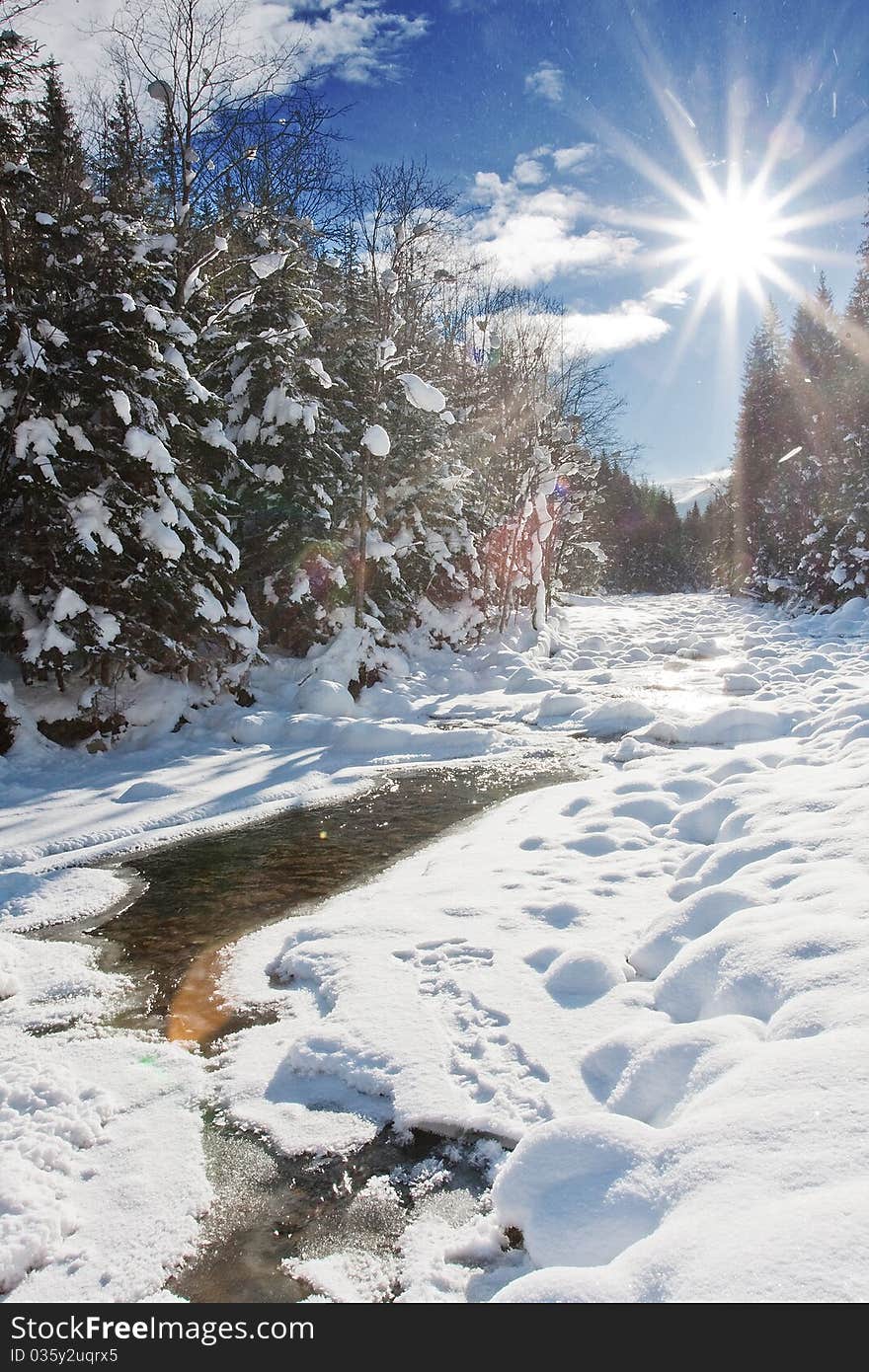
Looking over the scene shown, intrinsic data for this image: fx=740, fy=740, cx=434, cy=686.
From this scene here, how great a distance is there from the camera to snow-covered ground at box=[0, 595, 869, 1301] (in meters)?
1.92

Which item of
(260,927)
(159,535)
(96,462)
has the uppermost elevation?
(96,462)

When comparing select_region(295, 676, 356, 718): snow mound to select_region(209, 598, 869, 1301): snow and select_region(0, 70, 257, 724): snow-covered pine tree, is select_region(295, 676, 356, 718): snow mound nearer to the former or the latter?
select_region(0, 70, 257, 724): snow-covered pine tree

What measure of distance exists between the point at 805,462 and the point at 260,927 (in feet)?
106

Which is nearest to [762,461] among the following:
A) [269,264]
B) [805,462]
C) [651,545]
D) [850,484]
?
[805,462]

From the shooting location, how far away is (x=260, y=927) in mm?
4945

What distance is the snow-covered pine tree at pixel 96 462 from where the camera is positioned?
27.6ft

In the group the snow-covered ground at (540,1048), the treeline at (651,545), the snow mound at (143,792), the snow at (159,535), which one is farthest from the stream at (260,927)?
the treeline at (651,545)

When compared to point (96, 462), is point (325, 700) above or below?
below

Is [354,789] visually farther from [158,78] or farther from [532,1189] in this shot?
[158,78]

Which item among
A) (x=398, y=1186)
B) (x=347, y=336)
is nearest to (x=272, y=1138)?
(x=398, y=1186)

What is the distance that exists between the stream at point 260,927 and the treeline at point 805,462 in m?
19.1

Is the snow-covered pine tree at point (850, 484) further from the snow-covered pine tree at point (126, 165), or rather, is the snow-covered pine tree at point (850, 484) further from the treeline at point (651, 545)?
the treeline at point (651, 545)

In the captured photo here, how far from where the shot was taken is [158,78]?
10.9 m

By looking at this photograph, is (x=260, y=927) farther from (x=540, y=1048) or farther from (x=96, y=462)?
(x=96, y=462)
